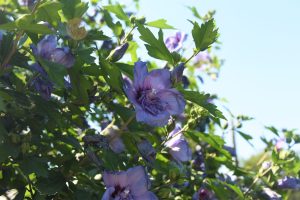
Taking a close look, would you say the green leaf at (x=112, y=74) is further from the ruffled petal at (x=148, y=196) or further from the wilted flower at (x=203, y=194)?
the wilted flower at (x=203, y=194)

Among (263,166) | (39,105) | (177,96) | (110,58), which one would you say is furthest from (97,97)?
(263,166)

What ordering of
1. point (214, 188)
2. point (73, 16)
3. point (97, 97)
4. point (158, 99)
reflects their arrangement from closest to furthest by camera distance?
point (73, 16) → point (158, 99) → point (97, 97) → point (214, 188)

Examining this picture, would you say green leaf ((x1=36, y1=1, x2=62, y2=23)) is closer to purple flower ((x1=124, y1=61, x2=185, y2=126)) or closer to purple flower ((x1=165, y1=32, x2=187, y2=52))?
purple flower ((x1=124, y1=61, x2=185, y2=126))

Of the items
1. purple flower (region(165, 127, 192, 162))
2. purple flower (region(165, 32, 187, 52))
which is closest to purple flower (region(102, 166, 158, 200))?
purple flower (region(165, 127, 192, 162))

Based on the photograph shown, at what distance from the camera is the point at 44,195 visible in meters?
1.58

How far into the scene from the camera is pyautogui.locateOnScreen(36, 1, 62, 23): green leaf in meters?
1.44

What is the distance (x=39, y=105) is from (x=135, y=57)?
0.67m

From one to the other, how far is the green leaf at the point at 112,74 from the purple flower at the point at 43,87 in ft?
Result: 0.67

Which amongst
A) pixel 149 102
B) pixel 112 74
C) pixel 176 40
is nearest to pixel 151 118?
pixel 149 102

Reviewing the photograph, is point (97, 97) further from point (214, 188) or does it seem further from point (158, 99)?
Answer: point (214, 188)

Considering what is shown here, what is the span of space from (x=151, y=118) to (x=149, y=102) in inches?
3.4

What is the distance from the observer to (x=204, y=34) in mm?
1674

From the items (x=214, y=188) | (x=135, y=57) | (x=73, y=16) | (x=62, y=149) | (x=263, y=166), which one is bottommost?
(x=263, y=166)

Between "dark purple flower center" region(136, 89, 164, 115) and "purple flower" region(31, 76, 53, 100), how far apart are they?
29cm
